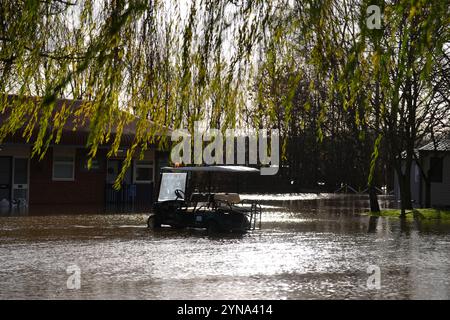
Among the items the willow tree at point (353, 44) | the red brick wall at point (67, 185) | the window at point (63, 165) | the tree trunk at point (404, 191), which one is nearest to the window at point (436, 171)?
the tree trunk at point (404, 191)

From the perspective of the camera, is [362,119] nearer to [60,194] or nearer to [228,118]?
[228,118]

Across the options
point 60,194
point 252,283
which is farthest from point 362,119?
point 60,194

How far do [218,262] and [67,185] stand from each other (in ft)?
80.4

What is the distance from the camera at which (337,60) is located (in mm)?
6922

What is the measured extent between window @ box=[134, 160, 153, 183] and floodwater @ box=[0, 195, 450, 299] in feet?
48.3

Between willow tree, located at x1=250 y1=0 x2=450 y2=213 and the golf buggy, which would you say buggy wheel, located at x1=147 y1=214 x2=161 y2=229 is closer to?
the golf buggy

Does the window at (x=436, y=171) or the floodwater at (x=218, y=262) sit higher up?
the window at (x=436, y=171)

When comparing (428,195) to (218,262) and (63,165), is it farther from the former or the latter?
(218,262)

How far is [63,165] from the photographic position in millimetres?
37938

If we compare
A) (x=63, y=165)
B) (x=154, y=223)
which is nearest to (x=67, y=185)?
(x=63, y=165)

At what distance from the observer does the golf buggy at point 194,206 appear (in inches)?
898

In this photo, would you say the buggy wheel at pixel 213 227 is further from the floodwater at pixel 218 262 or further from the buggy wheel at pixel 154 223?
the buggy wheel at pixel 154 223

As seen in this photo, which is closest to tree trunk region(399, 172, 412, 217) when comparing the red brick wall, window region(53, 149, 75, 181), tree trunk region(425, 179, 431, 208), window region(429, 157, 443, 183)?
tree trunk region(425, 179, 431, 208)

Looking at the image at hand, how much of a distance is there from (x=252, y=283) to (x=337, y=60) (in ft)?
19.1
